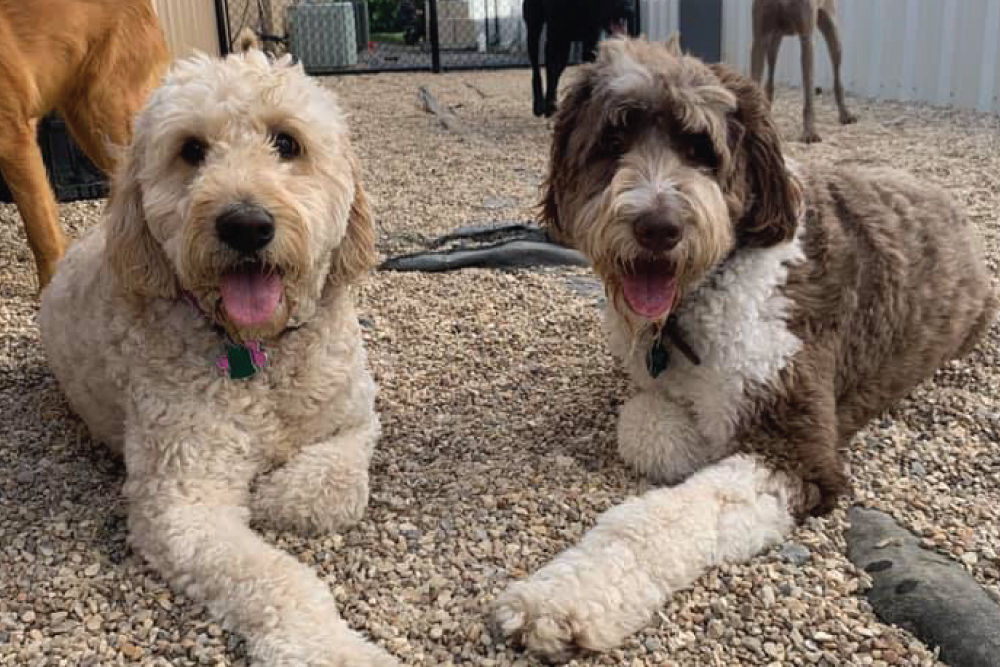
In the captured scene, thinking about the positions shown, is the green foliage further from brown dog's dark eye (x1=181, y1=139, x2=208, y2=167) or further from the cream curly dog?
brown dog's dark eye (x1=181, y1=139, x2=208, y2=167)

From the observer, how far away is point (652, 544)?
261cm

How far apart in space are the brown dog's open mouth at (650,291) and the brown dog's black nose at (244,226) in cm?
103

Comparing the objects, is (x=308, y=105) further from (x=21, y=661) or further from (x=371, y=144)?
(x=371, y=144)

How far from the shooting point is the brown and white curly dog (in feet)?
8.70

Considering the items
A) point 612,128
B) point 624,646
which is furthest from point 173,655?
point 612,128

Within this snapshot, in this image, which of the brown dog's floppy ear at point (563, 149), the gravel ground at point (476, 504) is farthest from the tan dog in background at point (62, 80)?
the brown dog's floppy ear at point (563, 149)

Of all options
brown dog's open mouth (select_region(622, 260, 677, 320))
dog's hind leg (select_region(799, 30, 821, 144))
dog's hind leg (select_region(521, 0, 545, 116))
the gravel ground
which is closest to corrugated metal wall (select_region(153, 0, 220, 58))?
dog's hind leg (select_region(521, 0, 545, 116))

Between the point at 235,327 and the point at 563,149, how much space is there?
3.72ft

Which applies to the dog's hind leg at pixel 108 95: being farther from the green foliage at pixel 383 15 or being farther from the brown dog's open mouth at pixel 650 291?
the green foliage at pixel 383 15

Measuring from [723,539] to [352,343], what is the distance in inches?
49.7

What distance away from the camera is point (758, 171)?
117 inches

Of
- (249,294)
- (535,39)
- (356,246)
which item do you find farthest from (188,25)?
(249,294)

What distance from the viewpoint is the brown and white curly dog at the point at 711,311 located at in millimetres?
2650

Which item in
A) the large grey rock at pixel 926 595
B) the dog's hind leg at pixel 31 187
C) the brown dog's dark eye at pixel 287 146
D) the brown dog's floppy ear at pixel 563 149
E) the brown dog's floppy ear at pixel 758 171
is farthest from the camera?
the dog's hind leg at pixel 31 187
